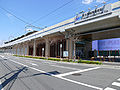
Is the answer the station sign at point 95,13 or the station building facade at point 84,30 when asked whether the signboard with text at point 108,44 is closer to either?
the station building facade at point 84,30

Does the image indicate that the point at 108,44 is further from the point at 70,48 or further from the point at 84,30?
the point at 84,30

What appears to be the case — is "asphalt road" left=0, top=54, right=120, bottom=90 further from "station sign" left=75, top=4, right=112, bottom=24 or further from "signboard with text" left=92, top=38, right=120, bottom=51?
"signboard with text" left=92, top=38, right=120, bottom=51

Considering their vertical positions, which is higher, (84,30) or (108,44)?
(84,30)

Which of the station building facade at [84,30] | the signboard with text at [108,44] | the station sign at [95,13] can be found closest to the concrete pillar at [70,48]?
the station building facade at [84,30]

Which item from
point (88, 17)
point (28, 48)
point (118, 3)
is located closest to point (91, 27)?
point (88, 17)

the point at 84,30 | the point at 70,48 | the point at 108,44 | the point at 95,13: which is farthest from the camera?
the point at 108,44

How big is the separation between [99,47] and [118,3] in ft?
159

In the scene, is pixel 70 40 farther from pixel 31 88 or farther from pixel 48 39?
pixel 31 88

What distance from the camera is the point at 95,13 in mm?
18016

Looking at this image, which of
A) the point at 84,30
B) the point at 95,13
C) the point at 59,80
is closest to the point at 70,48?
the point at 84,30

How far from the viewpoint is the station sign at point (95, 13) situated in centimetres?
1656

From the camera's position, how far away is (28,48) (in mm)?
53531

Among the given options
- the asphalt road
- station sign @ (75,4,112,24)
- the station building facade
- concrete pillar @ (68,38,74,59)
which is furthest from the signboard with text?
A: the asphalt road

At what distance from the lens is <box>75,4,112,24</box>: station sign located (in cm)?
1656
